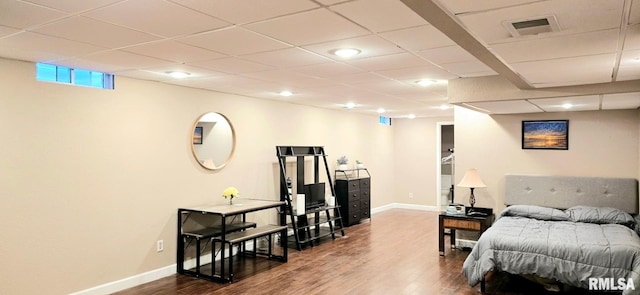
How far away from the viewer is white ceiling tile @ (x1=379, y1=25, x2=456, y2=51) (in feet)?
8.05

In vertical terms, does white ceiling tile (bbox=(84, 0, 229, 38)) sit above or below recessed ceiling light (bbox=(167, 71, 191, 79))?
below

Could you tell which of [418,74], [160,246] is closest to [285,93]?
[418,74]

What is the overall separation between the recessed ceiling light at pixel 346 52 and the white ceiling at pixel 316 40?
2.3 inches

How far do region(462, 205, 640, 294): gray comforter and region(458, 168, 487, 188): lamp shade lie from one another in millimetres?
711

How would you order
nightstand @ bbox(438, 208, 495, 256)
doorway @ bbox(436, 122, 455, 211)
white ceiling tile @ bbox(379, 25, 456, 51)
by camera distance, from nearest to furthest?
white ceiling tile @ bbox(379, 25, 456, 51) < nightstand @ bbox(438, 208, 495, 256) < doorway @ bbox(436, 122, 455, 211)

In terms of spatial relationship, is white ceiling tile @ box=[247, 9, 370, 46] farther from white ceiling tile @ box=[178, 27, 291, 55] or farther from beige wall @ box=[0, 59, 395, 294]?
beige wall @ box=[0, 59, 395, 294]

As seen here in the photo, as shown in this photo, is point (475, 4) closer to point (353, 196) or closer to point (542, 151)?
point (542, 151)

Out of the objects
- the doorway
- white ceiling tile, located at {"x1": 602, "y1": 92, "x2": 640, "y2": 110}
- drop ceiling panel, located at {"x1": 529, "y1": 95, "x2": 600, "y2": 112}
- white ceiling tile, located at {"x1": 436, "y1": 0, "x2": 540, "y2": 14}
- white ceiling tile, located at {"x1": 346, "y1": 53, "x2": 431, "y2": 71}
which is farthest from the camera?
the doorway

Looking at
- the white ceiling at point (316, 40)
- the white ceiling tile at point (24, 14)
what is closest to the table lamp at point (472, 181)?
the white ceiling at point (316, 40)

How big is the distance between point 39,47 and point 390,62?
2.62 m

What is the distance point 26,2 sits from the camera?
2.01m

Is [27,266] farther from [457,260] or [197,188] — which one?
[457,260]

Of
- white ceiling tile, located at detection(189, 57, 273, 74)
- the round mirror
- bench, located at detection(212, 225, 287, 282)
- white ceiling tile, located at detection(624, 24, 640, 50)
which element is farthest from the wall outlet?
white ceiling tile, located at detection(624, 24, 640, 50)

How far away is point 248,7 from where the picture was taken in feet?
6.75
